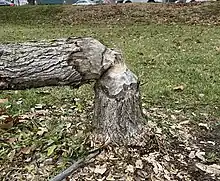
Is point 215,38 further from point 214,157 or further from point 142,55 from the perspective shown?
point 214,157

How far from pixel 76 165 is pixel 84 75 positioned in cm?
61

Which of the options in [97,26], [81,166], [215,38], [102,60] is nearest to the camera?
[81,166]

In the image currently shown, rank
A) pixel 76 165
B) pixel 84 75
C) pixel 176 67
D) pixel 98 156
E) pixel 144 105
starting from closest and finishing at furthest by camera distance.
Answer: pixel 76 165 < pixel 98 156 < pixel 84 75 < pixel 144 105 < pixel 176 67

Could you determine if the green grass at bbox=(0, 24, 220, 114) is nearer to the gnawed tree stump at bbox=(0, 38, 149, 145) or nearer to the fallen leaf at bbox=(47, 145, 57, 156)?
the gnawed tree stump at bbox=(0, 38, 149, 145)

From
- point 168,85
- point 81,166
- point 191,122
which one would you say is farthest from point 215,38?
point 81,166

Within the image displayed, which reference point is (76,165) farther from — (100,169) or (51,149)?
(51,149)

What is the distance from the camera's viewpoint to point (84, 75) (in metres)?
2.93

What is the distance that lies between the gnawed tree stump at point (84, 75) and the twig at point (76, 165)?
14 centimetres

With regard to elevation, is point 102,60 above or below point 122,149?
above

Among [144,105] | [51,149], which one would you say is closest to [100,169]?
Result: [51,149]

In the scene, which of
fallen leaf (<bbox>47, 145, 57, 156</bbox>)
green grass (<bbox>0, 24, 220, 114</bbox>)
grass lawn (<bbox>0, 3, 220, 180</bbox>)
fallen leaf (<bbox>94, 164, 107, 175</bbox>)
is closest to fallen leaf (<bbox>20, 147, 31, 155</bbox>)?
grass lawn (<bbox>0, 3, 220, 180</bbox>)

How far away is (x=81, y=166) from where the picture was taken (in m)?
2.72

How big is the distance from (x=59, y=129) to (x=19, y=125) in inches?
14.5

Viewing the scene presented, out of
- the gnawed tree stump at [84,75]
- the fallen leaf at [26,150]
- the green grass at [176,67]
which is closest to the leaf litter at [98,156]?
the fallen leaf at [26,150]
